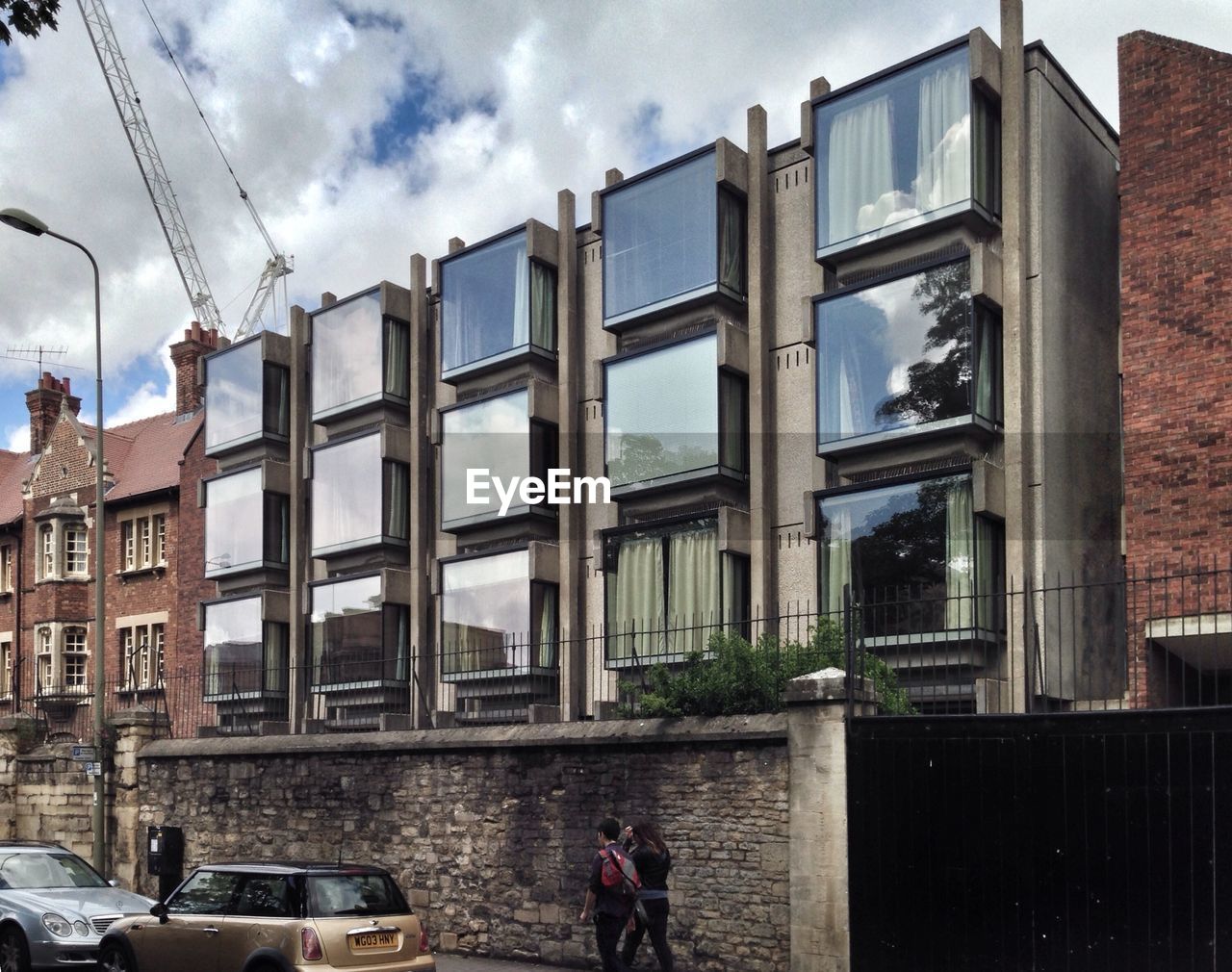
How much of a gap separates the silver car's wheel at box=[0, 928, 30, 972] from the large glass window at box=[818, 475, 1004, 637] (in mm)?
11050

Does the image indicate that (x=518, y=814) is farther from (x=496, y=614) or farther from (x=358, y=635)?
(x=358, y=635)

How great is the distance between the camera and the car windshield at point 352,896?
501 inches

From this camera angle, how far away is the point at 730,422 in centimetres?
2303

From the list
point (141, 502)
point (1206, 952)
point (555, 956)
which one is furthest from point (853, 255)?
point (141, 502)

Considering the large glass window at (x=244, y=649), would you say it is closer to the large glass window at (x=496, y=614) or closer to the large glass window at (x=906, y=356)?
the large glass window at (x=496, y=614)

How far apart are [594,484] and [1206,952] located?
15476mm

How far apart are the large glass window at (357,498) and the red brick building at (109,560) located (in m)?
6.80

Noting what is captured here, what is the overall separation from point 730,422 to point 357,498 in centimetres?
925

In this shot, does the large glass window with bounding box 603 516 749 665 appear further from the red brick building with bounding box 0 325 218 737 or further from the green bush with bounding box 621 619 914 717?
the red brick building with bounding box 0 325 218 737

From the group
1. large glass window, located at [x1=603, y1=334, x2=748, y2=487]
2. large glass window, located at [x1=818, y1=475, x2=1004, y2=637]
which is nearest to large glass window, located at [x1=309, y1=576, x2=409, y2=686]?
large glass window, located at [x1=603, y1=334, x2=748, y2=487]

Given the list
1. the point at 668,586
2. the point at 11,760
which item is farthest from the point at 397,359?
the point at 11,760

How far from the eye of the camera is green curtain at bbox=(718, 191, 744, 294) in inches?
919

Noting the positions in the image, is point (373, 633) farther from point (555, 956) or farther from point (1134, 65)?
point (1134, 65)

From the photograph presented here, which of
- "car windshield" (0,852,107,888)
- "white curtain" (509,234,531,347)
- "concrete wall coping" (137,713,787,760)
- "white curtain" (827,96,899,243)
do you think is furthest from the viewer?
"white curtain" (509,234,531,347)
